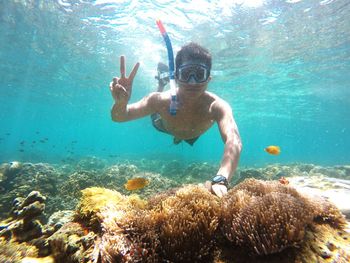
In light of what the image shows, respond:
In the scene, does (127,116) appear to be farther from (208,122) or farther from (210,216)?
(210,216)

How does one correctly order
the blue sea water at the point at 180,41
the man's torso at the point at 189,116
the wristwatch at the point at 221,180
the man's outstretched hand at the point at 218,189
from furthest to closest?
1. the blue sea water at the point at 180,41
2. the man's torso at the point at 189,116
3. the wristwatch at the point at 221,180
4. the man's outstretched hand at the point at 218,189

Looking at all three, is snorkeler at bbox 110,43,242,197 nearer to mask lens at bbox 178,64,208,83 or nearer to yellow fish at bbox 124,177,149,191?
mask lens at bbox 178,64,208,83

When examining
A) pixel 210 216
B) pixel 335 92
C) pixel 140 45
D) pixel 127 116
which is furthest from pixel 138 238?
pixel 335 92

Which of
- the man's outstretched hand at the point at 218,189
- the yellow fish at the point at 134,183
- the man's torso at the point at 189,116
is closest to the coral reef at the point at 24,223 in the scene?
the yellow fish at the point at 134,183

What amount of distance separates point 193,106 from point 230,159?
6.90 feet

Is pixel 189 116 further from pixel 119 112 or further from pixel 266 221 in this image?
pixel 266 221

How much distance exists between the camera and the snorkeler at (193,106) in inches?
161

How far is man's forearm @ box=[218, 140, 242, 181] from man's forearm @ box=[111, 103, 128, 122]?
2.36 metres

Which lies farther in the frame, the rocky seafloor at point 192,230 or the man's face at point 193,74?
the man's face at point 193,74

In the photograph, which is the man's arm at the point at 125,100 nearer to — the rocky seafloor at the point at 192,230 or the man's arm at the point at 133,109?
the man's arm at the point at 133,109

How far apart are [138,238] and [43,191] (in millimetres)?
10590

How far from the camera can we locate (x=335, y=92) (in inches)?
1414

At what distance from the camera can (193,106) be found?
5.75 m

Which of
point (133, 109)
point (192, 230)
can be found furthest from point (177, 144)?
point (192, 230)
